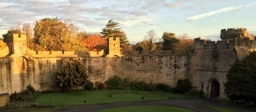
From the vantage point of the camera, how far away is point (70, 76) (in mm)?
24812

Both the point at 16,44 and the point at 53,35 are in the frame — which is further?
the point at 53,35

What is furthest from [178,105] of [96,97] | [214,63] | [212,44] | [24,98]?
[24,98]

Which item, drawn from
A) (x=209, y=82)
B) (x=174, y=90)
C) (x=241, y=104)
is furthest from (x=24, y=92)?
(x=241, y=104)

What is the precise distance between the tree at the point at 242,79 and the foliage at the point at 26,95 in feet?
65.0

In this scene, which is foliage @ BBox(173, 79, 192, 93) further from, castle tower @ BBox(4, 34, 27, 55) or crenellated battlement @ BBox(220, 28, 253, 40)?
castle tower @ BBox(4, 34, 27, 55)

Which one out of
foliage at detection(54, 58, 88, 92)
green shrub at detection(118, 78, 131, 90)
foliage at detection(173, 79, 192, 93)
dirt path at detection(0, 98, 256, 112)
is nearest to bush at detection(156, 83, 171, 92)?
foliage at detection(173, 79, 192, 93)

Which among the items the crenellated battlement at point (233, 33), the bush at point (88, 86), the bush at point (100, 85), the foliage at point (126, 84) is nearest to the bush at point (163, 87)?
the foliage at point (126, 84)

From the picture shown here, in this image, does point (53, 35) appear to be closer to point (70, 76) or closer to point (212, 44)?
point (70, 76)

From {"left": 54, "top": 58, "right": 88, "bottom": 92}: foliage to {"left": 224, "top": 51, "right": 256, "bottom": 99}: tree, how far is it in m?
15.7

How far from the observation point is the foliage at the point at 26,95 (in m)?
22.0

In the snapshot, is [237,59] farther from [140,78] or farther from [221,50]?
[140,78]

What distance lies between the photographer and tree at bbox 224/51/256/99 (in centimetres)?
2109

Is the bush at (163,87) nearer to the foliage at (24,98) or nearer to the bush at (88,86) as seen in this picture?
the bush at (88,86)

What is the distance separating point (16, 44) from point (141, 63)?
1552 cm
